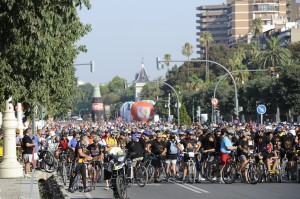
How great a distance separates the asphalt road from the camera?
23.5 metres

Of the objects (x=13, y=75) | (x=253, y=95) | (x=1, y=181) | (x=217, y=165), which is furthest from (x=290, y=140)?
(x=253, y=95)

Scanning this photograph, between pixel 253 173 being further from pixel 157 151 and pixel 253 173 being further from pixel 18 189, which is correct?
pixel 18 189

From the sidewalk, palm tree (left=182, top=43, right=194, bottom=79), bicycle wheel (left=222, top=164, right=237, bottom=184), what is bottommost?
the sidewalk

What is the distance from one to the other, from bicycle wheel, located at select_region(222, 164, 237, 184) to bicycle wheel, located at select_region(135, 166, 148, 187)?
2398mm

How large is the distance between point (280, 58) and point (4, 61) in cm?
11370

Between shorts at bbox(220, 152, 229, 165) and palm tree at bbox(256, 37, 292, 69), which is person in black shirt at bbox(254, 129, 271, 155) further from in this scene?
palm tree at bbox(256, 37, 292, 69)

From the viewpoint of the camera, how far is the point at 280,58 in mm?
128875

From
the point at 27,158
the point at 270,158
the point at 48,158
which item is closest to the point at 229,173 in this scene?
the point at 270,158

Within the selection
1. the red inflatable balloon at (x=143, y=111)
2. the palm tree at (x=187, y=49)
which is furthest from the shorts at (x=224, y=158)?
the palm tree at (x=187, y=49)

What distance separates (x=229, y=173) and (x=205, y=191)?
139 inches

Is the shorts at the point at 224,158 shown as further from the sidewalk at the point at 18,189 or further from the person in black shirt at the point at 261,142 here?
the sidewalk at the point at 18,189

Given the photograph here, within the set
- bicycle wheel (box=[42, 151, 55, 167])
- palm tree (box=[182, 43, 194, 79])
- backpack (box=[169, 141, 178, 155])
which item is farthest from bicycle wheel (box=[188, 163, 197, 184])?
palm tree (box=[182, 43, 194, 79])

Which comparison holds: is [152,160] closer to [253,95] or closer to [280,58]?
[253,95]

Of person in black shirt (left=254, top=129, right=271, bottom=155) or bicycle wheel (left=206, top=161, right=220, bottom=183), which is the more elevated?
person in black shirt (left=254, top=129, right=271, bottom=155)
